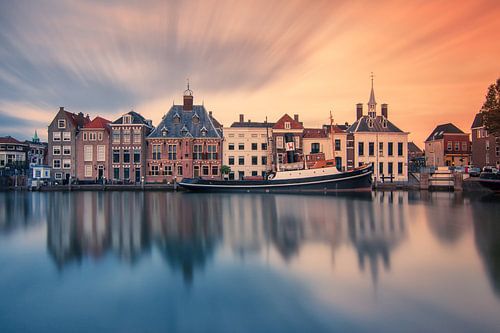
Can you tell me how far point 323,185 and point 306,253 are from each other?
1168 inches

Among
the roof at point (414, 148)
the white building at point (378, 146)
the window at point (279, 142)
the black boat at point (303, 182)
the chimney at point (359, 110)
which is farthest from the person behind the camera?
the roof at point (414, 148)

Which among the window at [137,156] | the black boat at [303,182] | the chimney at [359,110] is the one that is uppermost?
the chimney at [359,110]

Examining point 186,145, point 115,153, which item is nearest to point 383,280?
point 186,145

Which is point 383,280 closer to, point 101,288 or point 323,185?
point 101,288

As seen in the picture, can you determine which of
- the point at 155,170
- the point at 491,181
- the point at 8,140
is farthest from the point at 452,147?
the point at 8,140

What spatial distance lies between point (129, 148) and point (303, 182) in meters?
26.1

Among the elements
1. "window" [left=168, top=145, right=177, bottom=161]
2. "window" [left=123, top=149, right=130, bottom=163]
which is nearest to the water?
"window" [left=168, top=145, right=177, bottom=161]

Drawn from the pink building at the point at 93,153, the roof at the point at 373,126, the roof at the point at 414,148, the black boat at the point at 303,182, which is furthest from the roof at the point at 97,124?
the roof at the point at 414,148

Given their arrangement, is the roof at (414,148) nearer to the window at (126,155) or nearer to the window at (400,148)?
the window at (400,148)

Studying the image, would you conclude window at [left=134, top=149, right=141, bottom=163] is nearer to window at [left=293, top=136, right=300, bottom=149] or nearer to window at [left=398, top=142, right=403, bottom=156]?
window at [left=293, top=136, right=300, bottom=149]

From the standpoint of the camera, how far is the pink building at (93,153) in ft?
168

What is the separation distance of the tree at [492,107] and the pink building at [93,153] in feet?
157

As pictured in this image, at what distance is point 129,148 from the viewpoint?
166ft

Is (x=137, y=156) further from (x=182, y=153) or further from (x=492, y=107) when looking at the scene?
(x=492, y=107)
